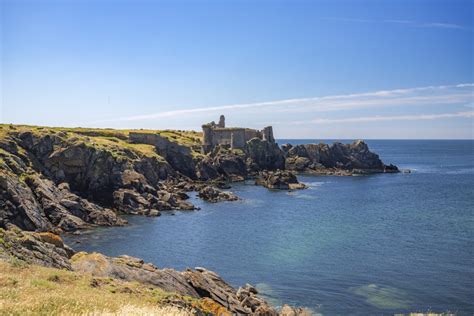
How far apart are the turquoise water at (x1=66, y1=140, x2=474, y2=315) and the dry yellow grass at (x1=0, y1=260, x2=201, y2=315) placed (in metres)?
19.4

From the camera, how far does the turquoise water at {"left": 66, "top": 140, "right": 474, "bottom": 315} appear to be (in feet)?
145

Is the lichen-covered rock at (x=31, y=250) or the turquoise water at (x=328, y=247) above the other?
the lichen-covered rock at (x=31, y=250)

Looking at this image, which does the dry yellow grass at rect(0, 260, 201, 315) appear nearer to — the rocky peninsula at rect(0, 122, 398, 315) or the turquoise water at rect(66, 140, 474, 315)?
the rocky peninsula at rect(0, 122, 398, 315)

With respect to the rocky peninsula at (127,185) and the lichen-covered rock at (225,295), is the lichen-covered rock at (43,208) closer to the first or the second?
the rocky peninsula at (127,185)

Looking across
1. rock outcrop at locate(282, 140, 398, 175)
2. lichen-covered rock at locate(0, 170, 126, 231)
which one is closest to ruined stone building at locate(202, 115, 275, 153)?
rock outcrop at locate(282, 140, 398, 175)

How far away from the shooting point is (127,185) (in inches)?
3659

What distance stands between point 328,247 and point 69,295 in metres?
45.9

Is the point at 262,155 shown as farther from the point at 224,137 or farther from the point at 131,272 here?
the point at 131,272

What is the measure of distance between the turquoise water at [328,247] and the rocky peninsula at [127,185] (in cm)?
592

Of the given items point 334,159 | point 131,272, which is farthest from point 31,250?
point 334,159

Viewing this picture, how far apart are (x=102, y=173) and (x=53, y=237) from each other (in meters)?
57.3

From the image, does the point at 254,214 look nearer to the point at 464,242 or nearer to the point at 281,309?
the point at 464,242

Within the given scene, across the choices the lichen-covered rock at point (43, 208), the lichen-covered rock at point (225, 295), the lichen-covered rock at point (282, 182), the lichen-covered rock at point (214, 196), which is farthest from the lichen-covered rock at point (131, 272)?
the lichen-covered rock at point (282, 182)

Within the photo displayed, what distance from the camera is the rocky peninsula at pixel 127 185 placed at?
32.0 meters
